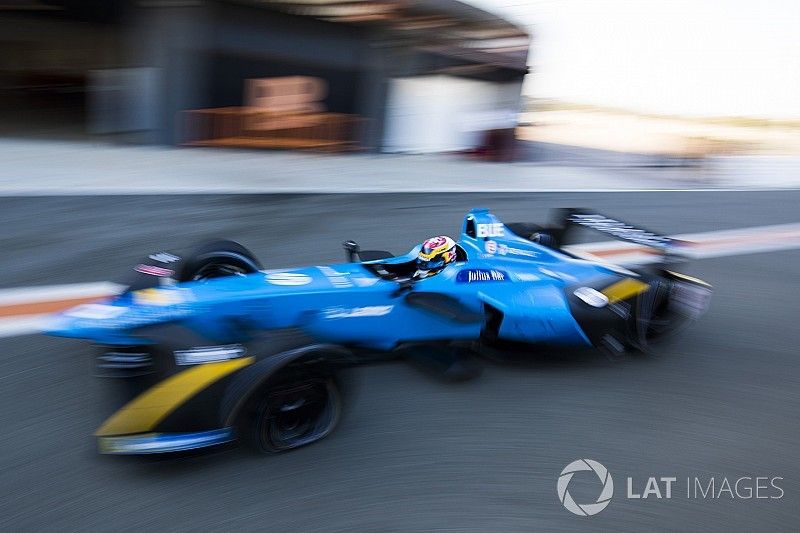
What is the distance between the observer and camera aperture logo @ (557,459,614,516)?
120 inches

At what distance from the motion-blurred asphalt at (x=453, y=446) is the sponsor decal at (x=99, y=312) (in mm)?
487

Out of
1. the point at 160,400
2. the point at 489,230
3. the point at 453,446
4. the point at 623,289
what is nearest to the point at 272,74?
the point at 489,230

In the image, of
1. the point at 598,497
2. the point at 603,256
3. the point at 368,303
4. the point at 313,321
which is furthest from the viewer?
the point at 603,256

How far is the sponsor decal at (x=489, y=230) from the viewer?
15.2 ft

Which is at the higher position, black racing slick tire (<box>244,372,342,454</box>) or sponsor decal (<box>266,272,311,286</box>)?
sponsor decal (<box>266,272,311,286</box>)

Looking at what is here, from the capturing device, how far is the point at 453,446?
3432 millimetres

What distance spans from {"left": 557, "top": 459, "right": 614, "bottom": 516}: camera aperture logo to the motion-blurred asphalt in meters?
0.04

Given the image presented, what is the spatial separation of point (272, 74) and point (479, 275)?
10.3m

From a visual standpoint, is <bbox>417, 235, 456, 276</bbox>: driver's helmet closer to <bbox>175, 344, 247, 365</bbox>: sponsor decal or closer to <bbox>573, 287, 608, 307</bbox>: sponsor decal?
<bbox>573, 287, 608, 307</bbox>: sponsor decal

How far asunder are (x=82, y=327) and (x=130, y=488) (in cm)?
87

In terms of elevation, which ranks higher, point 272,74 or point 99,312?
point 272,74

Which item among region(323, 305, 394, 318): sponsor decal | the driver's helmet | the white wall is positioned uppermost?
the white wall

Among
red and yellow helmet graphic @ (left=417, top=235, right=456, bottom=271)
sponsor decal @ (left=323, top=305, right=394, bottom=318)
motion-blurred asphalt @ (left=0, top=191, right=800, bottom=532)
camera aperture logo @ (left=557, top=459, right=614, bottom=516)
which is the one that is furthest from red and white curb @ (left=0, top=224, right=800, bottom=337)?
camera aperture logo @ (left=557, top=459, right=614, bottom=516)

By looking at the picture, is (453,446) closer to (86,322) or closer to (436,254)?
(436,254)
